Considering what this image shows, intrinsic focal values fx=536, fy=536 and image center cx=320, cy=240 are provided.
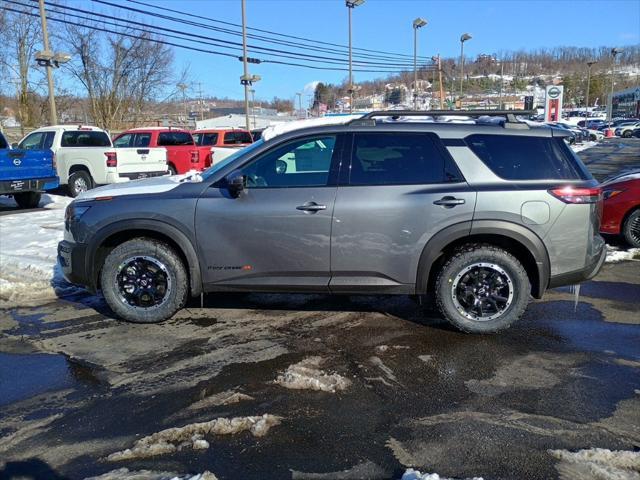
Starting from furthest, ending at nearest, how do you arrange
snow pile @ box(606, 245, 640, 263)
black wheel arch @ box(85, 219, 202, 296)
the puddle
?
snow pile @ box(606, 245, 640, 263) < black wheel arch @ box(85, 219, 202, 296) < the puddle

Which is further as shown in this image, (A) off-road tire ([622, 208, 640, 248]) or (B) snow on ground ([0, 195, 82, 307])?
(A) off-road tire ([622, 208, 640, 248])

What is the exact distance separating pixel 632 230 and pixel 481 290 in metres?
4.62

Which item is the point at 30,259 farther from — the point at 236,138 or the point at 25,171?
the point at 236,138

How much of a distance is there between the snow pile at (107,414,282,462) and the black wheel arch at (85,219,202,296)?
1857mm

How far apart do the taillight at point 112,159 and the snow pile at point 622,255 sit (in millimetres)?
11780

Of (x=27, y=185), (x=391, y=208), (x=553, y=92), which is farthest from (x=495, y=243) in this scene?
(x=553, y=92)

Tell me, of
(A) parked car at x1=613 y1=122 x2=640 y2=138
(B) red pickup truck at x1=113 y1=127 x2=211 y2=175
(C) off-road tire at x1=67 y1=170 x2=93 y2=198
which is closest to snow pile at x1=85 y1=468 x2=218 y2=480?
(C) off-road tire at x1=67 y1=170 x2=93 y2=198

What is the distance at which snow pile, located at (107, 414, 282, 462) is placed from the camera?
298 centimetres

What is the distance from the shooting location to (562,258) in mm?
4645

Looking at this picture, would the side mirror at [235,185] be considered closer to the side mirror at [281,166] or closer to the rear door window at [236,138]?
the side mirror at [281,166]

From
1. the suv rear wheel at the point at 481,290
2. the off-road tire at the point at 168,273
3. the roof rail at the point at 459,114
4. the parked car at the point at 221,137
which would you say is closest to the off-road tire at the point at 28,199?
the parked car at the point at 221,137

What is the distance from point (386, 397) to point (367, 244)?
144 centimetres

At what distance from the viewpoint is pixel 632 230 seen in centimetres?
800

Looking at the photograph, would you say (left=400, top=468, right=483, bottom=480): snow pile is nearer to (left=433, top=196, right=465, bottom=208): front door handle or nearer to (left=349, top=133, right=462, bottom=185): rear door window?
(left=433, top=196, right=465, bottom=208): front door handle
